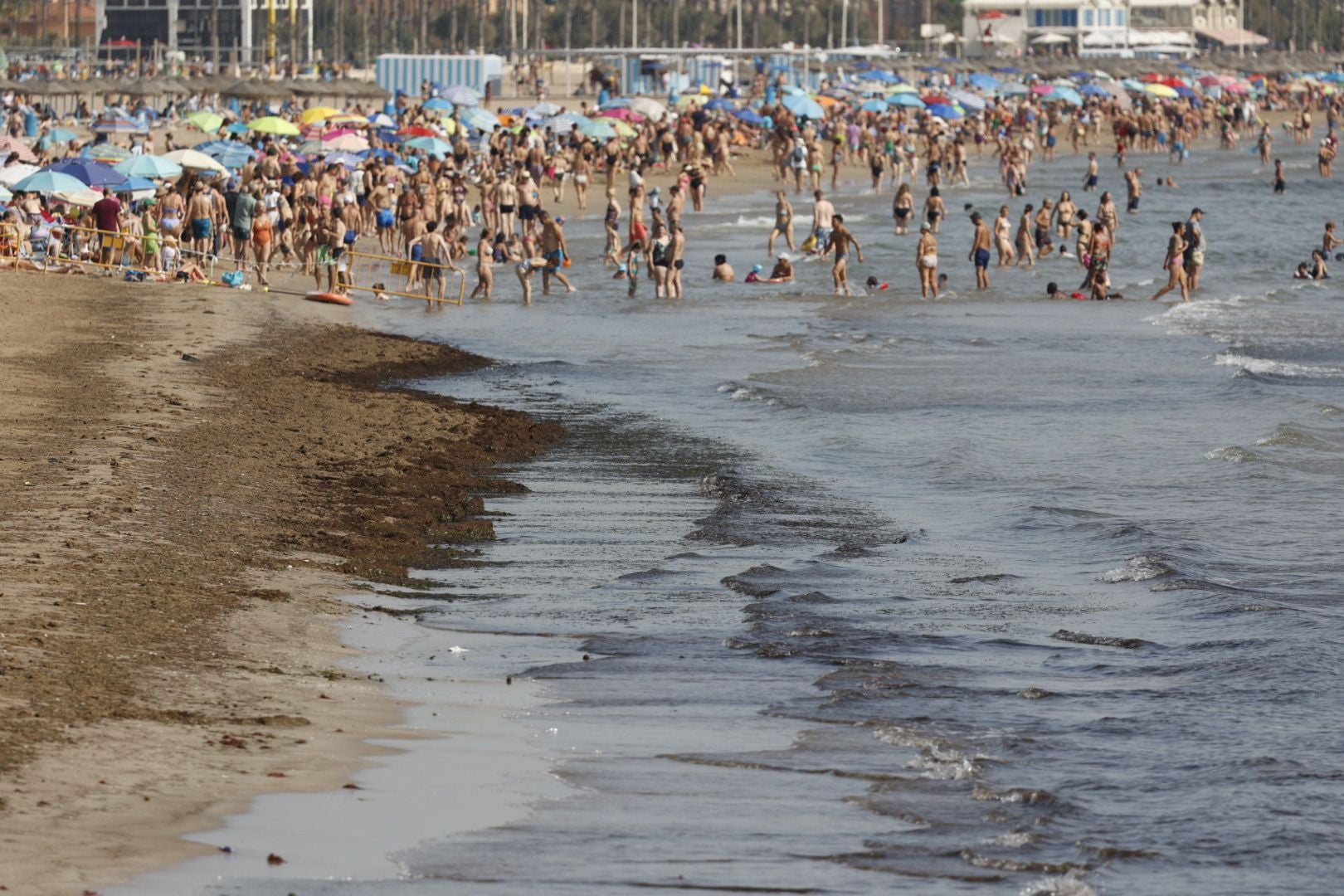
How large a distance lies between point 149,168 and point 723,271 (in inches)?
341

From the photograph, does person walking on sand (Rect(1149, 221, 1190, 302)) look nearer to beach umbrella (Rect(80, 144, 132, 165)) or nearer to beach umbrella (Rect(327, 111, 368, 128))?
beach umbrella (Rect(80, 144, 132, 165))

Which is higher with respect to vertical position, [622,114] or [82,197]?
[622,114]

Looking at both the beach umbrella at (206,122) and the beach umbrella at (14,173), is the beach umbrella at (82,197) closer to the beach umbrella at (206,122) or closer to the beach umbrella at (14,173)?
the beach umbrella at (14,173)

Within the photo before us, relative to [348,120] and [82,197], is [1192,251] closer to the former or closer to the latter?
[82,197]

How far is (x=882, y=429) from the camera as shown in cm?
1775

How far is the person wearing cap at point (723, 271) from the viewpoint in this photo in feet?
98.8

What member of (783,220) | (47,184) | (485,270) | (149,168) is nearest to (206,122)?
(149,168)

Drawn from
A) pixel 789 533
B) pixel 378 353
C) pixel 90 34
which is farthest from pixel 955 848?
pixel 90 34

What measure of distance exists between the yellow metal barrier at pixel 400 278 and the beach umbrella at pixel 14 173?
175 inches

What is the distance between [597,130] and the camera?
48.1 m

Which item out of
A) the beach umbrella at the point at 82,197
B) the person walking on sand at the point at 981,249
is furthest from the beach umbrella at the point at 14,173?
the person walking on sand at the point at 981,249

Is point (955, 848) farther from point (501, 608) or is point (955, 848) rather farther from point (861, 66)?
point (861, 66)

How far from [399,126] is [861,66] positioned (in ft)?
166

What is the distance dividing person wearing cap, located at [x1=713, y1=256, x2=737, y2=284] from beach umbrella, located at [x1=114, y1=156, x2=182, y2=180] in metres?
8.14
